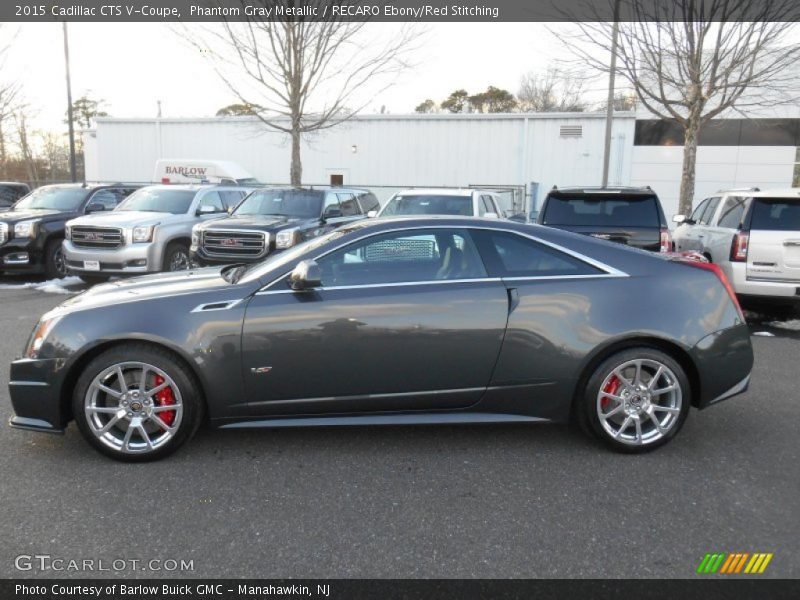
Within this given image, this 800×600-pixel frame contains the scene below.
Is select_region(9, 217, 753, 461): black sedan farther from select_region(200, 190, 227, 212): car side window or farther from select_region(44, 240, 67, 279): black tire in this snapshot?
select_region(44, 240, 67, 279): black tire

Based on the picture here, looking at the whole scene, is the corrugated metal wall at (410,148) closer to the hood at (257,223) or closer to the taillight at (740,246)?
the hood at (257,223)

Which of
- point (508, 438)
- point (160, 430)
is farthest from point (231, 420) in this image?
point (508, 438)

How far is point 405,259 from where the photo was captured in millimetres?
3928

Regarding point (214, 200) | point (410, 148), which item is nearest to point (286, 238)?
point (214, 200)

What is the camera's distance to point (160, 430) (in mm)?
3785

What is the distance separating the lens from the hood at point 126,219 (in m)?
9.95

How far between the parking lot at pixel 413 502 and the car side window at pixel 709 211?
211 inches

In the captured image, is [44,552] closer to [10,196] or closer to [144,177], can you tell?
[10,196]

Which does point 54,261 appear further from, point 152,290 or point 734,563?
point 734,563

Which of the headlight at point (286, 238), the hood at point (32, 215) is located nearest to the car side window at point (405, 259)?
the headlight at point (286, 238)

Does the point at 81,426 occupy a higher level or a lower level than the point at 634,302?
lower

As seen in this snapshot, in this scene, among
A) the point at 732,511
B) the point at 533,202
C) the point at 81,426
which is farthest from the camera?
the point at 533,202

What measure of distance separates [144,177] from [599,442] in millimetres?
27292
